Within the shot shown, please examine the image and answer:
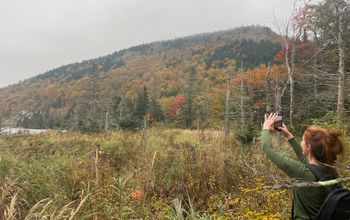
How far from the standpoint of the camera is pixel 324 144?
3.01m

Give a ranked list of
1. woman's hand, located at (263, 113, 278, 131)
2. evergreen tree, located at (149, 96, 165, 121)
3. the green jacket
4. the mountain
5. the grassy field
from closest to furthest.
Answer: the green jacket, woman's hand, located at (263, 113, 278, 131), the grassy field, evergreen tree, located at (149, 96, 165, 121), the mountain

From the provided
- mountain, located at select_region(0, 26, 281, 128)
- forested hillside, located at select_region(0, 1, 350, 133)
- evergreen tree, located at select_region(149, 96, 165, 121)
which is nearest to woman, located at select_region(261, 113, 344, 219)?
forested hillside, located at select_region(0, 1, 350, 133)

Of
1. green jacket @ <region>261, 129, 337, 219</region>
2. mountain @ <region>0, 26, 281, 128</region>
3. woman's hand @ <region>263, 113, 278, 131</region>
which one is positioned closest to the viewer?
green jacket @ <region>261, 129, 337, 219</region>

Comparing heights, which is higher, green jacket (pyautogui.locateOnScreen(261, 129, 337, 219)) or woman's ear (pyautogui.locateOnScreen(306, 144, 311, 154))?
woman's ear (pyautogui.locateOnScreen(306, 144, 311, 154))

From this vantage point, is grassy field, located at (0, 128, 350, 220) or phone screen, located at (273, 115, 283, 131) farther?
grassy field, located at (0, 128, 350, 220)

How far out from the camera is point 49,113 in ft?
342

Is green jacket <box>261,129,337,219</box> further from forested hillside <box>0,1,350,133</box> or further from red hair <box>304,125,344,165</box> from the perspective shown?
forested hillside <box>0,1,350,133</box>

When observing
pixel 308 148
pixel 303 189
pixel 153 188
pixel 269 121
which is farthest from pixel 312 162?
pixel 153 188

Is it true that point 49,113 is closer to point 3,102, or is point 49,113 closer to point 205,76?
point 3,102

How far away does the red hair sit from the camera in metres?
3.01

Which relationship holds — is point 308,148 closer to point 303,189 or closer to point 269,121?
point 303,189

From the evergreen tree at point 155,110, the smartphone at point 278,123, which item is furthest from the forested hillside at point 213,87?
the smartphone at point 278,123

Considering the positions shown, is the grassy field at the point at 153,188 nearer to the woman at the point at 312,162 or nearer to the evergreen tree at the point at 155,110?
the woman at the point at 312,162

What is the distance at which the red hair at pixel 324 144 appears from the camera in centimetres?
301
